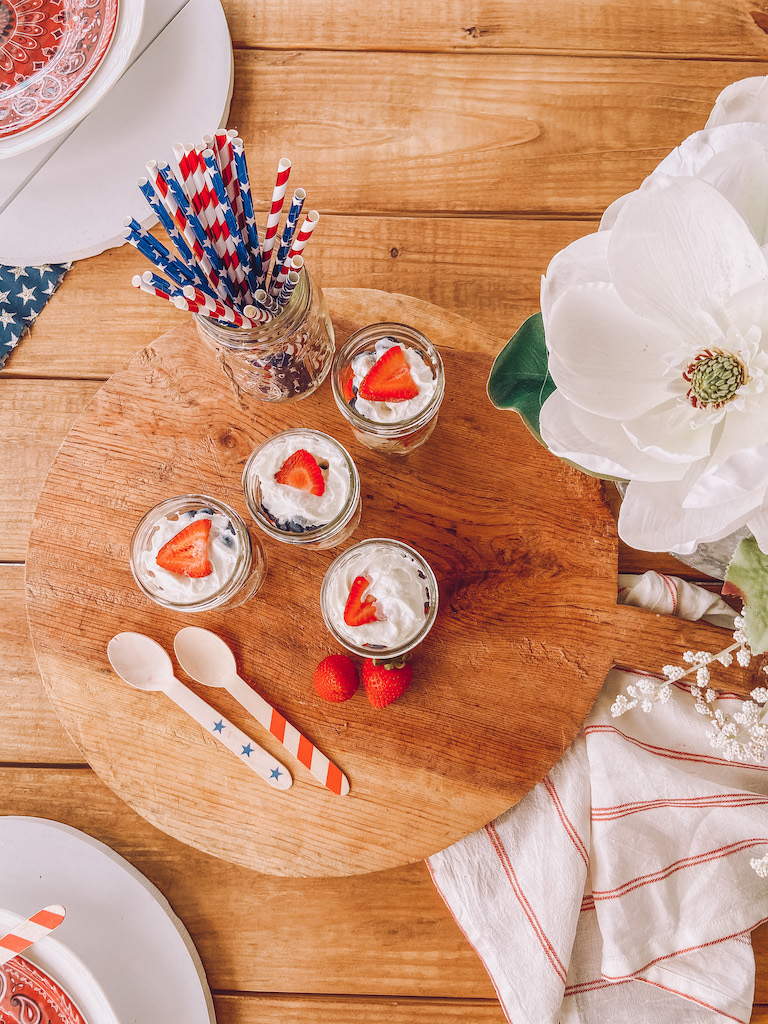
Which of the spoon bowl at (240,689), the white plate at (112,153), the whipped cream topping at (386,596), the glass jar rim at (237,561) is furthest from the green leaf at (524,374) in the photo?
the white plate at (112,153)

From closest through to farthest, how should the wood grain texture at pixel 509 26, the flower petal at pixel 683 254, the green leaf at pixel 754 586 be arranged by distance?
1. the flower petal at pixel 683 254
2. the green leaf at pixel 754 586
3. the wood grain texture at pixel 509 26

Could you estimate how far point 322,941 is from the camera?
3.43ft

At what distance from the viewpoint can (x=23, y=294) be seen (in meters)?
1.14

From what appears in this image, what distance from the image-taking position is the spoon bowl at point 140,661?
3.07 ft

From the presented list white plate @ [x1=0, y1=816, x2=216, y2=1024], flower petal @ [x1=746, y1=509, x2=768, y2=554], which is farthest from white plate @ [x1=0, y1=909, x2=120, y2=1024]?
flower petal @ [x1=746, y1=509, x2=768, y2=554]

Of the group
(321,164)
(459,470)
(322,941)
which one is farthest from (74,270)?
(322,941)

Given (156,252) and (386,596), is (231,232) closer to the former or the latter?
(156,252)

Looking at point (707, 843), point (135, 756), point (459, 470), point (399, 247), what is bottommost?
point (707, 843)

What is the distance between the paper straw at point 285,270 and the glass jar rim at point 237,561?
0.28 metres

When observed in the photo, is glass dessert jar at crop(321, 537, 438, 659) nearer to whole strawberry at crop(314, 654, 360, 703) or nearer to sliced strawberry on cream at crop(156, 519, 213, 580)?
whole strawberry at crop(314, 654, 360, 703)

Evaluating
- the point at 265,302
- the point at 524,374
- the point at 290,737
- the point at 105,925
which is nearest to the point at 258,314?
the point at 265,302

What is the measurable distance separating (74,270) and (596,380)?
903mm

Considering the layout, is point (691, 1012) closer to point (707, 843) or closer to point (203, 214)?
point (707, 843)

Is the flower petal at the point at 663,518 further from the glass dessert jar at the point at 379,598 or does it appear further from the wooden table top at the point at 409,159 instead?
the wooden table top at the point at 409,159
